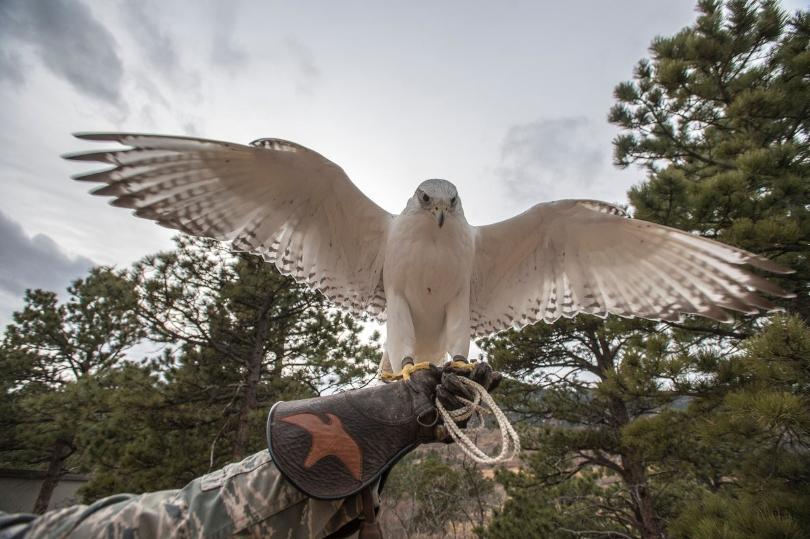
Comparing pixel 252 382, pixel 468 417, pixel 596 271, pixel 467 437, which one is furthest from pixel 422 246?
pixel 252 382

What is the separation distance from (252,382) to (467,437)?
7.87 metres

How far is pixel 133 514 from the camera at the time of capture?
1093 millimetres

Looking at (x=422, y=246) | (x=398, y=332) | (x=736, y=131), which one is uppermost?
(x=736, y=131)

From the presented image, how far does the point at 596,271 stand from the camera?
381cm

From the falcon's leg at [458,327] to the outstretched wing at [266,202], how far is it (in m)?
0.94

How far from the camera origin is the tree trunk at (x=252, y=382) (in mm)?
7625

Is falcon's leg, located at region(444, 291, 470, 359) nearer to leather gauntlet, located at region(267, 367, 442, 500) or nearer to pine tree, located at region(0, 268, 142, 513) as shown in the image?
leather gauntlet, located at region(267, 367, 442, 500)

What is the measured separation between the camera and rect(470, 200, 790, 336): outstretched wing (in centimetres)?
344

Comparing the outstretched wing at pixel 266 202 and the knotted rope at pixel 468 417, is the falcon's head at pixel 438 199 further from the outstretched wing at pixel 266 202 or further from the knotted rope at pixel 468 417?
the knotted rope at pixel 468 417

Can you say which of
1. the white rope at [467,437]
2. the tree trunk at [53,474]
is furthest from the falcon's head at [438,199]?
the tree trunk at [53,474]

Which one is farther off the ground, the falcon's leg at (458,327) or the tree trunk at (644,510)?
the falcon's leg at (458,327)

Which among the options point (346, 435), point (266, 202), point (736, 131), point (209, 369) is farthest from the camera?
point (209, 369)

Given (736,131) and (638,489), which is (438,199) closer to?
(736,131)

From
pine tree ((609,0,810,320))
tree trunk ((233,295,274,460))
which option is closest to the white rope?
pine tree ((609,0,810,320))
